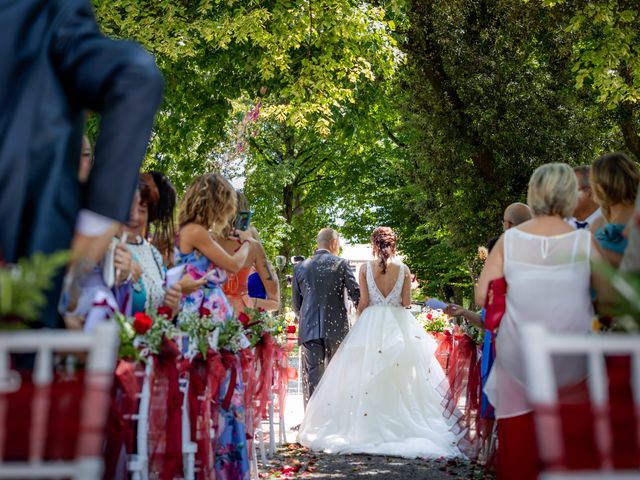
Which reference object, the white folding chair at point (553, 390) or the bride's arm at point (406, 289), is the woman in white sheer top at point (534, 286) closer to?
Result: the white folding chair at point (553, 390)

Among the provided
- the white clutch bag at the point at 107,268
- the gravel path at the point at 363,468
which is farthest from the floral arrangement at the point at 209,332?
the gravel path at the point at 363,468

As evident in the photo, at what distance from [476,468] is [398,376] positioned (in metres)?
2.38

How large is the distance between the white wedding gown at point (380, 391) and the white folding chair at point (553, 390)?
846 cm

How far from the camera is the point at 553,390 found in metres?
1.85

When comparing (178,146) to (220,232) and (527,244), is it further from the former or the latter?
(527,244)

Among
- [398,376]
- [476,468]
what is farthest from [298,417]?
[476,468]

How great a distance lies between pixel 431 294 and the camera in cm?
3809

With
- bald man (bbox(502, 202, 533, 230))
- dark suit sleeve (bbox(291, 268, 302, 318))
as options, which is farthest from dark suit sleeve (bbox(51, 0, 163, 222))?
dark suit sleeve (bbox(291, 268, 302, 318))

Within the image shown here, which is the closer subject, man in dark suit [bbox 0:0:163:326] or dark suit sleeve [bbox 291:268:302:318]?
man in dark suit [bbox 0:0:163:326]

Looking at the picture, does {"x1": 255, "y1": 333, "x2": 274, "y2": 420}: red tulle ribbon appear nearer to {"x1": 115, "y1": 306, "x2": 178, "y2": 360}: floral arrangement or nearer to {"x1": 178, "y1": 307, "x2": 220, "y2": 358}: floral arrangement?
{"x1": 178, "y1": 307, "x2": 220, "y2": 358}: floral arrangement

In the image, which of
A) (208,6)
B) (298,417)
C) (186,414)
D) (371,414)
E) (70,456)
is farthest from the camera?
(298,417)

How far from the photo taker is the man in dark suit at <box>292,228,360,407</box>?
39.6 feet

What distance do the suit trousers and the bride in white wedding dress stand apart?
566 millimetres

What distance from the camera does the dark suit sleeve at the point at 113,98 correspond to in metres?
2.45
